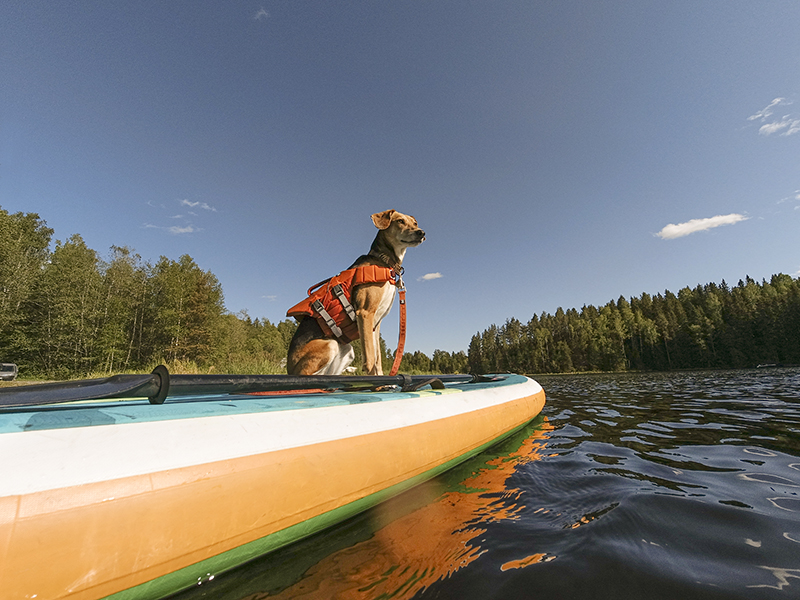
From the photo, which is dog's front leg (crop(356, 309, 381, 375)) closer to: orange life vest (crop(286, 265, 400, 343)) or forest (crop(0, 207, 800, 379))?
orange life vest (crop(286, 265, 400, 343))

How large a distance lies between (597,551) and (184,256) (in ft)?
148

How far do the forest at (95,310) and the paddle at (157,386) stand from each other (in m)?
23.1

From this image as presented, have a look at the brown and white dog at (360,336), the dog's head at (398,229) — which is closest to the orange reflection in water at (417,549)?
the brown and white dog at (360,336)

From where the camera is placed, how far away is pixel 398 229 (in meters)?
5.00

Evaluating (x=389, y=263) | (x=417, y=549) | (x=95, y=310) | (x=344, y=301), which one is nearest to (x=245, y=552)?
(x=417, y=549)

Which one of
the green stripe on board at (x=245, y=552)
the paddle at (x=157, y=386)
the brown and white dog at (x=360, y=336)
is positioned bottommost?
the green stripe on board at (x=245, y=552)

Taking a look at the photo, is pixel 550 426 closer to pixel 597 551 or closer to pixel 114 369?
pixel 597 551

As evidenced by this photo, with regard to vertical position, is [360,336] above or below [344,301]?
below

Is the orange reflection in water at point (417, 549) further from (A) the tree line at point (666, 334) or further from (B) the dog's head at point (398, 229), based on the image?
(A) the tree line at point (666, 334)

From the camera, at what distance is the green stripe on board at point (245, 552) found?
1240mm

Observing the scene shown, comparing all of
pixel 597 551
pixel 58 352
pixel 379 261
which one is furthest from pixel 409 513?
pixel 58 352

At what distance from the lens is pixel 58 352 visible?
1143 inches

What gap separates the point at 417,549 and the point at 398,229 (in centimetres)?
402

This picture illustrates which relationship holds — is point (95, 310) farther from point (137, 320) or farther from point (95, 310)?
point (137, 320)
